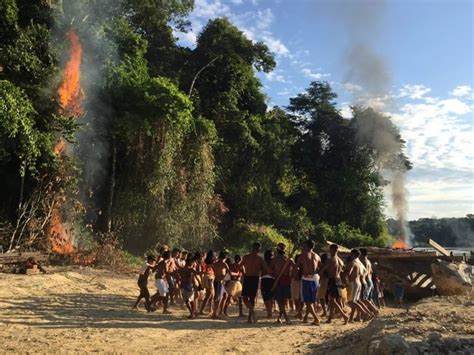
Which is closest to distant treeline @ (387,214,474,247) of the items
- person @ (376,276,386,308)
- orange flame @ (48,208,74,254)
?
person @ (376,276,386,308)

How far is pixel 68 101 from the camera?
17062 mm

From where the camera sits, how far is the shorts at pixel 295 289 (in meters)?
10.5

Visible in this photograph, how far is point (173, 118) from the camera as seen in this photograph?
67.4ft

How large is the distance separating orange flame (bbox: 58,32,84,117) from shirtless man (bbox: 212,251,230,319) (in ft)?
30.3

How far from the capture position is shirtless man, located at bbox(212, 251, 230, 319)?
34.7 ft

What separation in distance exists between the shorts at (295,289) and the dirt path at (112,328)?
2.75 ft

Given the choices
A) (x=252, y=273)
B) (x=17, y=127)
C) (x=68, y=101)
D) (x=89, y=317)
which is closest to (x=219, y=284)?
(x=252, y=273)

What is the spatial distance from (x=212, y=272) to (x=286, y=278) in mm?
1720

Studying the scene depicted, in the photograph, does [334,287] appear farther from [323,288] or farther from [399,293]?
[399,293]

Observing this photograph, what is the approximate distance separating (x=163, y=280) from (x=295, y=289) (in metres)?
2.90

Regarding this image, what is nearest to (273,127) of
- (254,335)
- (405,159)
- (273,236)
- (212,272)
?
(273,236)

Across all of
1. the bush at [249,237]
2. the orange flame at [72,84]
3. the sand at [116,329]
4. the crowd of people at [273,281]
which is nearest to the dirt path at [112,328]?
the sand at [116,329]

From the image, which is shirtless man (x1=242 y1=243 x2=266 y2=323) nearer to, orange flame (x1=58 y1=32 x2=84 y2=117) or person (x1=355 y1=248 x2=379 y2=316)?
person (x1=355 y1=248 x2=379 y2=316)

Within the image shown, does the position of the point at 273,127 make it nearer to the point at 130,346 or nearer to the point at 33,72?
the point at 33,72
